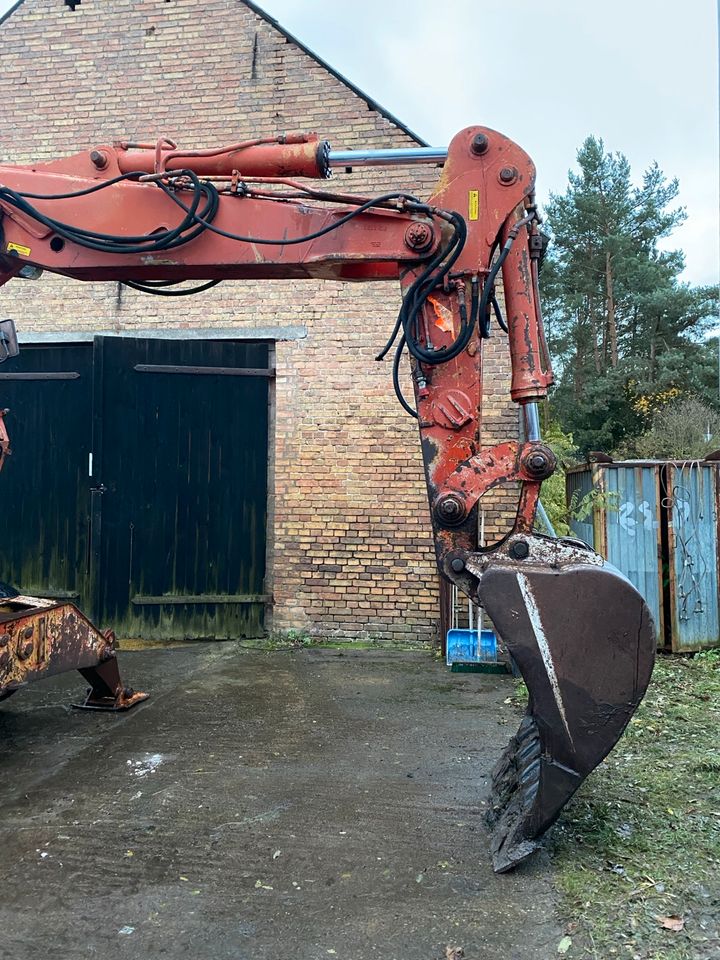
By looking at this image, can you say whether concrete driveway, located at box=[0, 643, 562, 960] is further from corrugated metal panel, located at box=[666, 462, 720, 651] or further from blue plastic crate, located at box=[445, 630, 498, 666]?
corrugated metal panel, located at box=[666, 462, 720, 651]

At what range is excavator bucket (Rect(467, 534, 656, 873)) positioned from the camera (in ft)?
8.50

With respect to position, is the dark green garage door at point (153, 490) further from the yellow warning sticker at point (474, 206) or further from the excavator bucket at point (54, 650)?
the yellow warning sticker at point (474, 206)

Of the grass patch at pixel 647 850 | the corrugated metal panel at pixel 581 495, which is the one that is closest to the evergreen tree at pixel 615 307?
the corrugated metal panel at pixel 581 495

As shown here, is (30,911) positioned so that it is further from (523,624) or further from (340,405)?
(340,405)

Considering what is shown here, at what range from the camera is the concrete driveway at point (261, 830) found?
232 centimetres

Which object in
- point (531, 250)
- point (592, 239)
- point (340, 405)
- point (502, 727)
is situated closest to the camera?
point (531, 250)

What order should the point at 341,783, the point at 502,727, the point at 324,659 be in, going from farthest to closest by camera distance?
the point at 324,659
the point at 502,727
the point at 341,783

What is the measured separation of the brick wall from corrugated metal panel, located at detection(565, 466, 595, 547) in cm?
91

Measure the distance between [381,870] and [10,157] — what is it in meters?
7.61

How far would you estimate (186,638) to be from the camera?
679cm

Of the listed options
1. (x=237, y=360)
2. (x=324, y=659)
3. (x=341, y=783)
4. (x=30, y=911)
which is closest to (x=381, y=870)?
(x=341, y=783)

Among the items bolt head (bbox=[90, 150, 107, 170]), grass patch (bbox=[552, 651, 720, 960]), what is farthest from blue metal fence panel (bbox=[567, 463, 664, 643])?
bolt head (bbox=[90, 150, 107, 170])

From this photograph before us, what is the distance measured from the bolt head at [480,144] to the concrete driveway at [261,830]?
2.98m

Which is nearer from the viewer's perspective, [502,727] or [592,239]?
[502,727]
